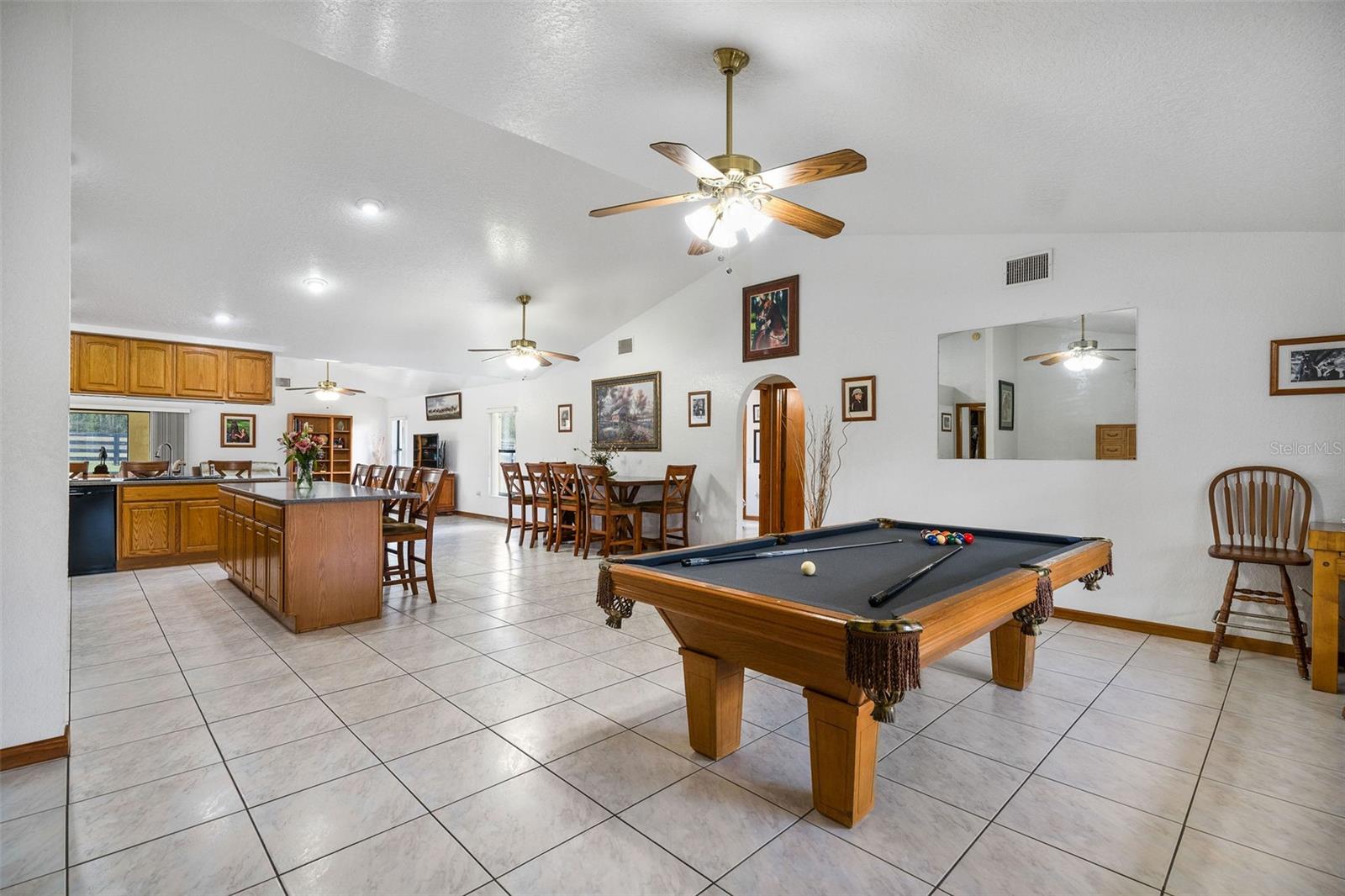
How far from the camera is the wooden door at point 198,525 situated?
19.6 ft

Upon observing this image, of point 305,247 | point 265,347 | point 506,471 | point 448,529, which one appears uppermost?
point 305,247

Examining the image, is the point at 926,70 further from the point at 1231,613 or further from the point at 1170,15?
the point at 1231,613

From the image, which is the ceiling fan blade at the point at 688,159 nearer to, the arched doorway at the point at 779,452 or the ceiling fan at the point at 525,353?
the ceiling fan at the point at 525,353

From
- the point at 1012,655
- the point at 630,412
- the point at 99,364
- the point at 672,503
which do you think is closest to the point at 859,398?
the point at 672,503

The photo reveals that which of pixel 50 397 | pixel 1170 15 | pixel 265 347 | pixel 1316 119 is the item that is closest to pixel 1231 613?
pixel 1316 119

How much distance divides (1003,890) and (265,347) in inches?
326

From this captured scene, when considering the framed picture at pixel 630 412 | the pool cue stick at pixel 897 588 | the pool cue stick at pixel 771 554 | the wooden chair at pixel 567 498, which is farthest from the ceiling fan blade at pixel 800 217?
the framed picture at pixel 630 412

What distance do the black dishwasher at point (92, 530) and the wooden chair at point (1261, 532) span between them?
839 centimetres

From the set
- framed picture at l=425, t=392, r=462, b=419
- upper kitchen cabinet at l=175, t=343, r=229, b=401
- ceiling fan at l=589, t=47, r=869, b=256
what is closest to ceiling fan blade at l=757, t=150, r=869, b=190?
ceiling fan at l=589, t=47, r=869, b=256

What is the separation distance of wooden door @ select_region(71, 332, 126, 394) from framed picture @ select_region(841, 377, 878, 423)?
7061 millimetres

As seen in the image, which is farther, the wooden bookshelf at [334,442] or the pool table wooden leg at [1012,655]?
the wooden bookshelf at [334,442]

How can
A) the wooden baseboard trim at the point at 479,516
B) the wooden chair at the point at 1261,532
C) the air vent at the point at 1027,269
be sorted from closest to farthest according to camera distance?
the wooden chair at the point at 1261,532 < the air vent at the point at 1027,269 < the wooden baseboard trim at the point at 479,516

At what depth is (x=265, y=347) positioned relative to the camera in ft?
23.6

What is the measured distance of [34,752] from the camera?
2199 millimetres
